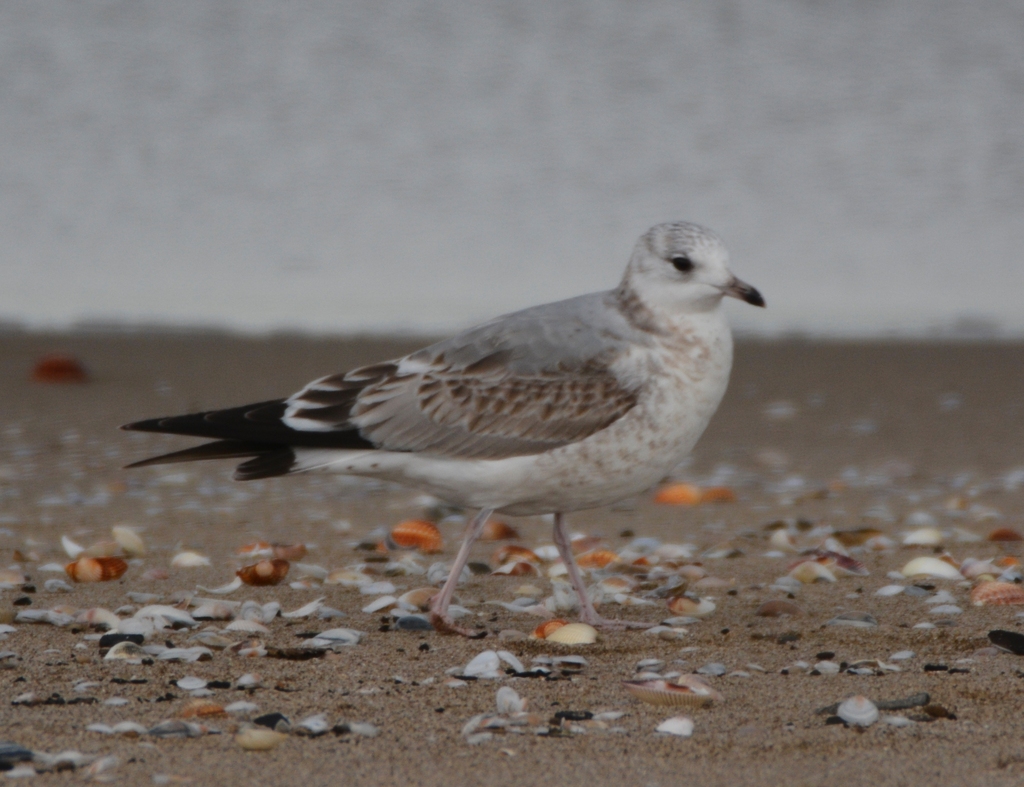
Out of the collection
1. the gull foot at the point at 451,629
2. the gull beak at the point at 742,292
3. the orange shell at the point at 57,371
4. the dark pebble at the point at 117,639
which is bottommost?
the gull foot at the point at 451,629

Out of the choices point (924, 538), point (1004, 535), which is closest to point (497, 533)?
point (924, 538)

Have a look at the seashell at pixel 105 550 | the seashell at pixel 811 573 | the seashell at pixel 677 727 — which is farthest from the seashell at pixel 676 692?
the seashell at pixel 105 550

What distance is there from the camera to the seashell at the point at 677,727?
123 inches

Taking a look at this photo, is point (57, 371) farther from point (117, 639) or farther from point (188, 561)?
point (117, 639)

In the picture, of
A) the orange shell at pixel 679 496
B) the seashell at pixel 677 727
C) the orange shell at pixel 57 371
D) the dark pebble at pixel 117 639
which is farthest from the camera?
the orange shell at pixel 57 371

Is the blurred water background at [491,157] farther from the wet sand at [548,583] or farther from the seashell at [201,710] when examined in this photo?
the seashell at [201,710]

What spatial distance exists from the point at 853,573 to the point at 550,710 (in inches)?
77.3

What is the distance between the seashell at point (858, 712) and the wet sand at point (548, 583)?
39mm

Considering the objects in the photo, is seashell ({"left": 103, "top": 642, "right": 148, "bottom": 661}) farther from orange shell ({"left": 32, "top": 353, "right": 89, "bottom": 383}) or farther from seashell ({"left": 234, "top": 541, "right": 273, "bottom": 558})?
orange shell ({"left": 32, "top": 353, "right": 89, "bottom": 383})

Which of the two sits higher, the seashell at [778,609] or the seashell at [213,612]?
the seashell at [213,612]

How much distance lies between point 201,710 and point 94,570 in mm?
1725

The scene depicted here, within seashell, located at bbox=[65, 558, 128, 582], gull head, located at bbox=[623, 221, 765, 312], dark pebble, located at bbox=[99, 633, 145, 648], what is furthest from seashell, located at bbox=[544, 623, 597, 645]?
seashell, located at bbox=[65, 558, 128, 582]

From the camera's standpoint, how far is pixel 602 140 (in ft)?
43.4

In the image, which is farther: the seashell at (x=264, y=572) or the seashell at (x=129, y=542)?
the seashell at (x=129, y=542)
